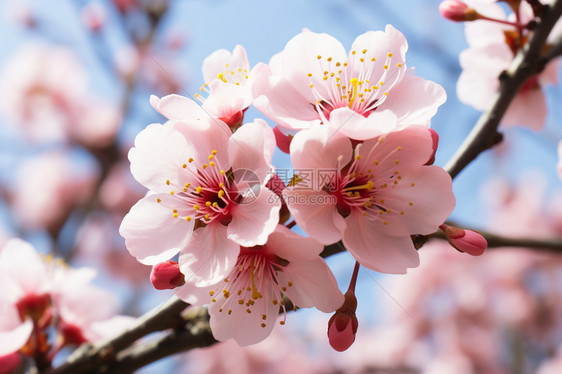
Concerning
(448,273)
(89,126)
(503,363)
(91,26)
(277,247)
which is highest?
(277,247)

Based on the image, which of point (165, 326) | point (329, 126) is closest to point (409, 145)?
point (329, 126)

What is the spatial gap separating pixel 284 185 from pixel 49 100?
569 centimetres

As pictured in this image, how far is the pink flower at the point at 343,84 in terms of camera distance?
3.28 feet

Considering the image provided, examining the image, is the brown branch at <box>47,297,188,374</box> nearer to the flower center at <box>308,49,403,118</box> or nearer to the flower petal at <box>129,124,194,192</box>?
the flower petal at <box>129,124,194,192</box>

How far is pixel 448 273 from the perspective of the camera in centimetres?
517

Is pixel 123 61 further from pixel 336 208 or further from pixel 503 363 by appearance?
pixel 503 363

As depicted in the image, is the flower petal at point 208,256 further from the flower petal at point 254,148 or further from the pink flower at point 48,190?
the pink flower at point 48,190

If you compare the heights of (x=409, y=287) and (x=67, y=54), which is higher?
(x=67, y=54)

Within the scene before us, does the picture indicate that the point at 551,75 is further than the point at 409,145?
Yes

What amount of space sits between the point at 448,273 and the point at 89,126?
14.0 ft

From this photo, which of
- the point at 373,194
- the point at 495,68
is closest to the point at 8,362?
the point at 373,194

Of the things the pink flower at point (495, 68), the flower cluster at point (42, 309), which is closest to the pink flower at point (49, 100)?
the flower cluster at point (42, 309)

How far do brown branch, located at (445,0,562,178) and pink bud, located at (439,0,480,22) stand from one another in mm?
184

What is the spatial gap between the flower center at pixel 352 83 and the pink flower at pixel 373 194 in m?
0.15
